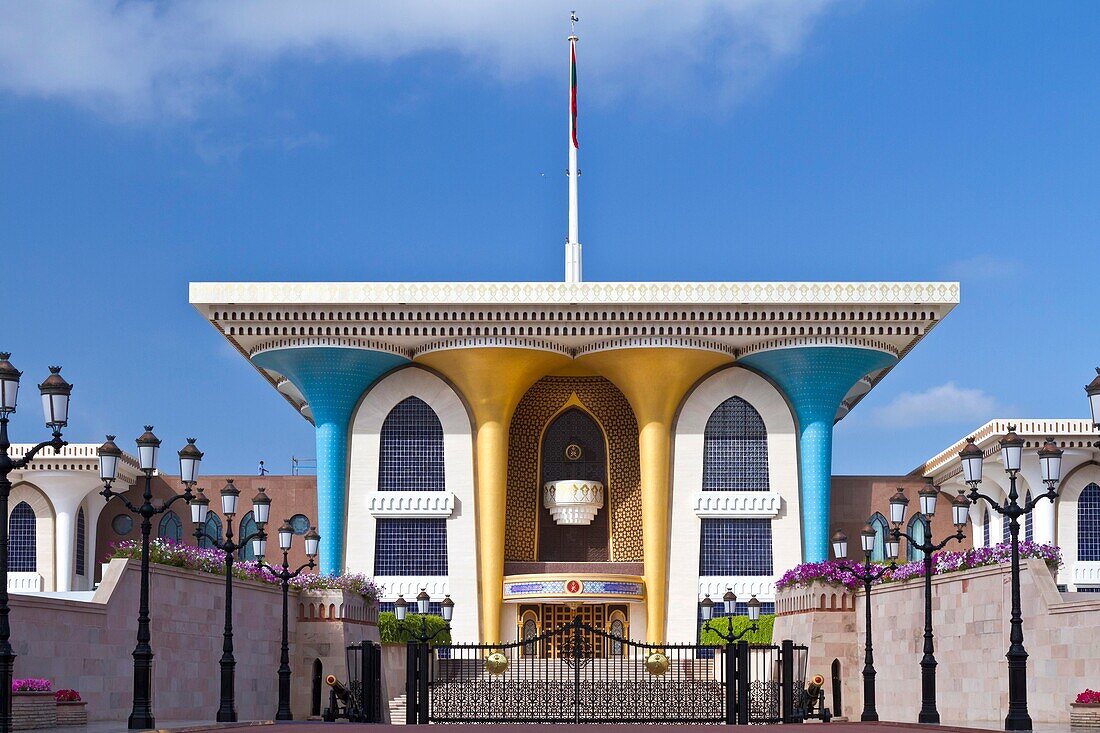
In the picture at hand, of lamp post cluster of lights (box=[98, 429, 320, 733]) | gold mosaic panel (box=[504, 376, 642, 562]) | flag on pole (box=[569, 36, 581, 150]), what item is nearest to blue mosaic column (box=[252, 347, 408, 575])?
gold mosaic panel (box=[504, 376, 642, 562])

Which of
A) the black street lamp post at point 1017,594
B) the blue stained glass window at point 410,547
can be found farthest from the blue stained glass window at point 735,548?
the black street lamp post at point 1017,594

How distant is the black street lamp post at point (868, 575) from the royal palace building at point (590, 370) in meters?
15.1

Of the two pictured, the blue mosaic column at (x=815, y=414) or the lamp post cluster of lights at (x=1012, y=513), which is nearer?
the lamp post cluster of lights at (x=1012, y=513)

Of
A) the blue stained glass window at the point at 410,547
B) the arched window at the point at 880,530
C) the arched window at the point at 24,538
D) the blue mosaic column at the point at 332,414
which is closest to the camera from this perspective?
the blue mosaic column at the point at 332,414

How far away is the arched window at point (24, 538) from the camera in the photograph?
200 feet

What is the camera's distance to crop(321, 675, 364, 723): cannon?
121ft

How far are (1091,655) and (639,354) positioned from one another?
29.7m

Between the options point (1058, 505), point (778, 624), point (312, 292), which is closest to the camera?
point (778, 624)

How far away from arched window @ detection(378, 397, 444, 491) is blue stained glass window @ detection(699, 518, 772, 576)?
9.86 meters

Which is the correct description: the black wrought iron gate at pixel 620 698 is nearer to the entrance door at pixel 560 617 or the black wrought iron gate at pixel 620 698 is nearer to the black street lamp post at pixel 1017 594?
the black street lamp post at pixel 1017 594

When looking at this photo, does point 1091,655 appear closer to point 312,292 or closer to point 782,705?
point 782,705

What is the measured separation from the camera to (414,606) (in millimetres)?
A: 55406

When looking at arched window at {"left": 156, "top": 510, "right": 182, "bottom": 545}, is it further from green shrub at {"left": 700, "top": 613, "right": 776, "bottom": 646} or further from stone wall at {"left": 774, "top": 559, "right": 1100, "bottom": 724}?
stone wall at {"left": 774, "top": 559, "right": 1100, "bottom": 724}

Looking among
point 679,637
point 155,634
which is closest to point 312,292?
point 679,637
